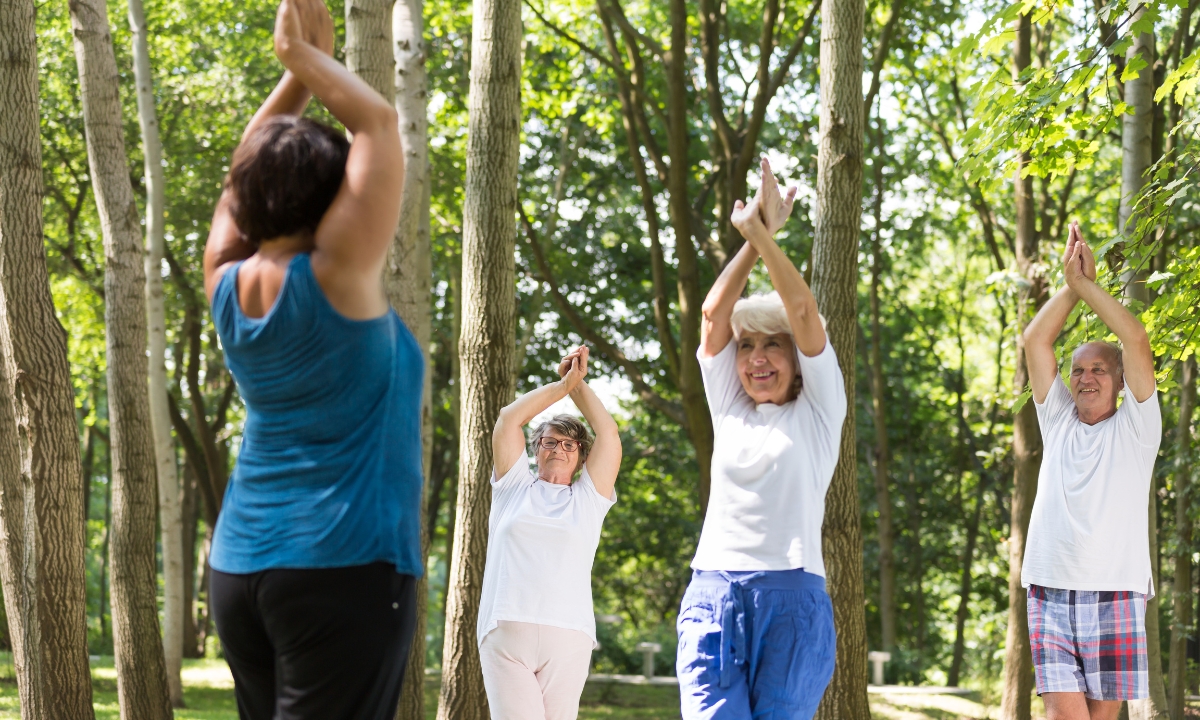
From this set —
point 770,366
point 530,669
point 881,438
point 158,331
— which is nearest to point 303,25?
point 770,366

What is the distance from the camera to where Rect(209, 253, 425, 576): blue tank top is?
218cm

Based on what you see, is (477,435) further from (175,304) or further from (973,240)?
(973,240)

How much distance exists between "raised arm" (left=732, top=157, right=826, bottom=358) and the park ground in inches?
309

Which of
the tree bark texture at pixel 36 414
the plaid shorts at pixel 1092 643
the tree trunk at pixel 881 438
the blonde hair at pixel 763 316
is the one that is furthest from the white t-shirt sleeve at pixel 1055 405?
the tree trunk at pixel 881 438

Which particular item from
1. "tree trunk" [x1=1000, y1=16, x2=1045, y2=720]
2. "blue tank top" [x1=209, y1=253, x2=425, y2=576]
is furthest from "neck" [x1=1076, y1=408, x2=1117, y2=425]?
"tree trunk" [x1=1000, y1=16, x2=1045, y2=720]

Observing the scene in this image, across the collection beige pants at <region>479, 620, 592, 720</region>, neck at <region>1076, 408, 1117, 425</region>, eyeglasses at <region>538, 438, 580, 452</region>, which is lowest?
beige pants at <region>479, 620, 592, 720</region>

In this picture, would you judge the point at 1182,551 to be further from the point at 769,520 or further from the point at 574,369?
the point at 769,520

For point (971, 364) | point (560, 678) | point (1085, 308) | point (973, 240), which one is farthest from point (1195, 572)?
point (560, 678)

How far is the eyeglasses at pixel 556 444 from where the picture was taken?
15.7 ft

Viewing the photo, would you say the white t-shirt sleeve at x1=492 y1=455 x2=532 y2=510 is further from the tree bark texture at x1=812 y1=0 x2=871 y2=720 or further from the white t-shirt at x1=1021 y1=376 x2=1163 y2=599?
the tree bark texture at x1=812 y1=0 x2=871 y2=720

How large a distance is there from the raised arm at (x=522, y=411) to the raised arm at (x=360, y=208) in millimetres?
2047

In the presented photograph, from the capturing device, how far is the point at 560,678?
14.8 ft

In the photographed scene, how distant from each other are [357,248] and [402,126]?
228 inches

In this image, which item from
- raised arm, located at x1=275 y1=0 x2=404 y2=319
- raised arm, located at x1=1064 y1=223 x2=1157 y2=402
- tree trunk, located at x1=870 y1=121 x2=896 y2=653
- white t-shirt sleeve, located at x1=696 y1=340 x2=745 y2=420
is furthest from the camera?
tree trunk, located at x1=870 y1=121 x2=896 y2=653
